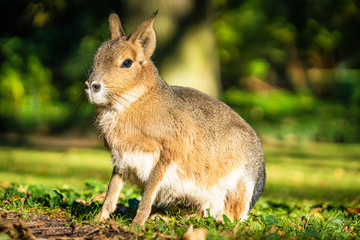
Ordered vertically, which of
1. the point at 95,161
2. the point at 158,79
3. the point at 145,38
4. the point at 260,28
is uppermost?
the point at 260,28

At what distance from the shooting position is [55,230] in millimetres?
3395

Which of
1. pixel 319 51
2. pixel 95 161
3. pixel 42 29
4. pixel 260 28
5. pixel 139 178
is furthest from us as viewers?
pixel 319 51

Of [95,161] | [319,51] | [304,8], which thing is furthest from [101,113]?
[319,51]

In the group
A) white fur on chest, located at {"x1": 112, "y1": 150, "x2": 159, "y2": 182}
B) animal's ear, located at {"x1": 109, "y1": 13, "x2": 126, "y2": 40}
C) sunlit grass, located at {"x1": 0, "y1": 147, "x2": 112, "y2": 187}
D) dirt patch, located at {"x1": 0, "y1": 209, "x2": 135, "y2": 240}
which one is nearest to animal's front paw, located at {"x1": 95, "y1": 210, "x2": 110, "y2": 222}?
dirt patch, located at {"x1": 0, "y1": 209, "x2": 135, "y2": 240}

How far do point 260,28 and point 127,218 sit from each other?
15.1m

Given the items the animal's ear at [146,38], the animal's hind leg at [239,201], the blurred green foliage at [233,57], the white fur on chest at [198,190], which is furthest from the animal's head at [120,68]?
the blurred green foliage at [233,57]

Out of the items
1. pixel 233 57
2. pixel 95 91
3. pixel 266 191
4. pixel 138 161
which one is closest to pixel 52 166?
pixel 266 191

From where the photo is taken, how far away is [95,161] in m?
9.15

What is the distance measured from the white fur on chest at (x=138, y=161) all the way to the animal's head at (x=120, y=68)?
1.15 feet

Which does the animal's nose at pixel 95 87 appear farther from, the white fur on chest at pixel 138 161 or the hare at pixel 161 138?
the white fur on chest at pixel 138 161

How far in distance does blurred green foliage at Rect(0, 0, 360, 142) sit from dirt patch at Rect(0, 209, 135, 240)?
20.9ft

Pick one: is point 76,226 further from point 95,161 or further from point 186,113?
point 95,161

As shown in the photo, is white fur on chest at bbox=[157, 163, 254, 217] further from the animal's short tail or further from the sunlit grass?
the sunlit grass

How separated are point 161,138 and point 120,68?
56 cm
